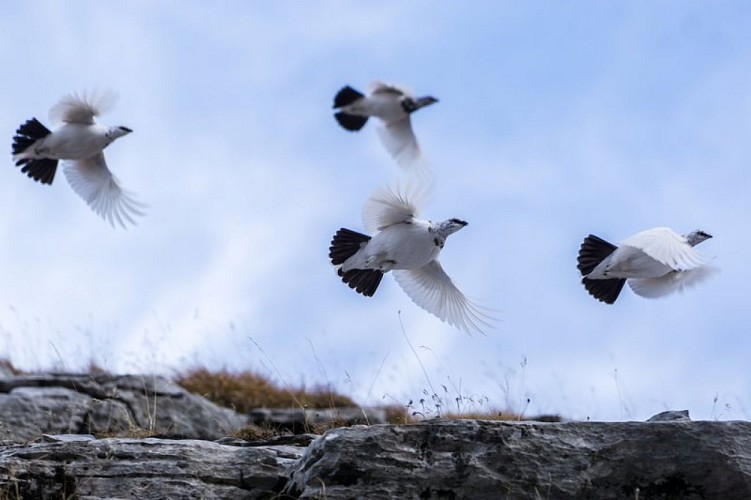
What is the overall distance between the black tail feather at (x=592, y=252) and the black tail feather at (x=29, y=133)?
5.87 m

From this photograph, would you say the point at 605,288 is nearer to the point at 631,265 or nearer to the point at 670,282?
the point at 670,282

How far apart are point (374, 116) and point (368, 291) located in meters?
6.64

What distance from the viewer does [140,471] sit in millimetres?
7027

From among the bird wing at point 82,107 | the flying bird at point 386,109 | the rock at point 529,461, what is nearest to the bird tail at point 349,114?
the flying bird at point 386,109

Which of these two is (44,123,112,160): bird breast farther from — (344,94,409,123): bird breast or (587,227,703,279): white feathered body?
(587,227,703,279): white feathered body

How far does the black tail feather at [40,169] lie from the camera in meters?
13.3

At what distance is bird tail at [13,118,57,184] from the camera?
12.9 metres

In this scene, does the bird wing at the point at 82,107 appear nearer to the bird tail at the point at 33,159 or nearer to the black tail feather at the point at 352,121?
the bird tail at the point at 33,159

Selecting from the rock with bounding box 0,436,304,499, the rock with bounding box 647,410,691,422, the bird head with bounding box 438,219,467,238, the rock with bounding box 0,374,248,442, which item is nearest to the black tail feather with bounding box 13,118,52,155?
the rock with bounding box 0,374,248,442

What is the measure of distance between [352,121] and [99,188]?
A: 4.29 m

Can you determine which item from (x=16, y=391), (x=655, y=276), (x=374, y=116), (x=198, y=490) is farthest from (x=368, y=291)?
(x=374, y=116)

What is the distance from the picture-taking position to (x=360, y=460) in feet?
21.7

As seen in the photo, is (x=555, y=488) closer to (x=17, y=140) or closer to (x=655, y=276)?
(x=655, y=276)

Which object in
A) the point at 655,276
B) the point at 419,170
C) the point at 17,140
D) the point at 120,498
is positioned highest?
the point at 419,170
